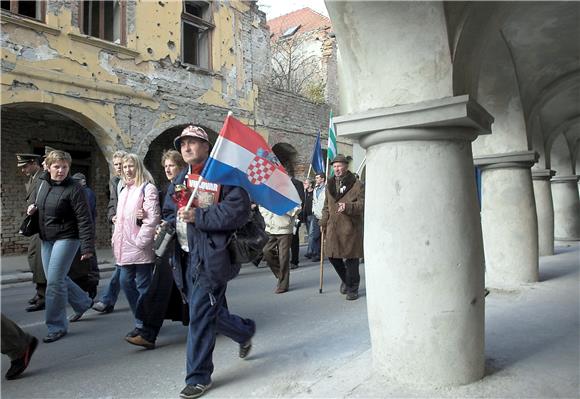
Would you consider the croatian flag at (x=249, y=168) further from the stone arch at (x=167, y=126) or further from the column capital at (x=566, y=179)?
the column capital at (x=566, y=179)

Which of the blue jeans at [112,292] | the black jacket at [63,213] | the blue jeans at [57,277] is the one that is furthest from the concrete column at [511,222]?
the blue jeans at [57,277]

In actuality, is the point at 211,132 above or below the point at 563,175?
above

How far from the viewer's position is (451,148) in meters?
2.82

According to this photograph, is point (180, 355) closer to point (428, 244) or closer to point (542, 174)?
point (428, 244)

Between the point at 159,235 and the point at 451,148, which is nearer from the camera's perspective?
the point at 451,148

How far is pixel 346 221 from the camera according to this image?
5875mm

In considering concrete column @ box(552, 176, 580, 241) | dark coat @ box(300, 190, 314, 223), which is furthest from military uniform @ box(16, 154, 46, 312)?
concrete column @ box(552, 176, 580, 241)

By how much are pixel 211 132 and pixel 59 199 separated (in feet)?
29.6

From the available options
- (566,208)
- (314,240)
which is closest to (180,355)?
(314,240)

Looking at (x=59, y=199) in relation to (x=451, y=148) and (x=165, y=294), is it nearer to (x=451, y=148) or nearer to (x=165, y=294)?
(x=165, y=294)

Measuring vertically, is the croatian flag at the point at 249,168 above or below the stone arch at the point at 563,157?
below

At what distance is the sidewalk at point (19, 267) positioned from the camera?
26.4 ft

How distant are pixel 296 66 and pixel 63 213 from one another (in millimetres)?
20456

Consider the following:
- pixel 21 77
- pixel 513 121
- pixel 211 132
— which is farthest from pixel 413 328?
pixel 211 132
